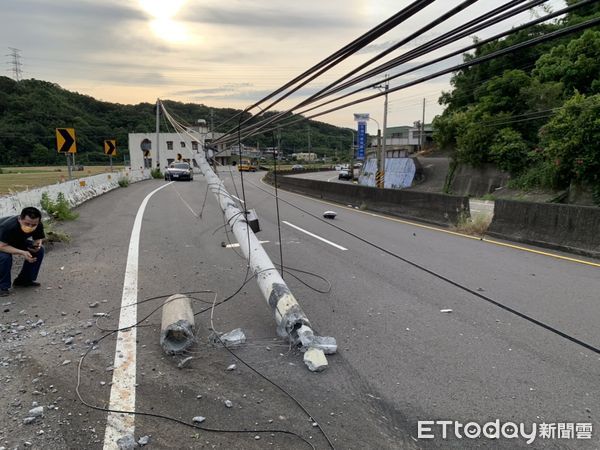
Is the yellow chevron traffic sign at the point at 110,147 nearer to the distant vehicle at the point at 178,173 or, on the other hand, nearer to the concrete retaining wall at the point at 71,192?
the concrete retaining wall at the point at 71,192

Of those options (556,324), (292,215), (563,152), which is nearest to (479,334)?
(556,324)

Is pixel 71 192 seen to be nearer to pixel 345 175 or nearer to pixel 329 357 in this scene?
pixel 329 357

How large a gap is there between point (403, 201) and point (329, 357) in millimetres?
13698

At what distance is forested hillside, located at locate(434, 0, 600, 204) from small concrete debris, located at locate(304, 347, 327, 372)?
22.8m

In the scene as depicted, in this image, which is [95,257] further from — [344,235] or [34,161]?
[34,161]

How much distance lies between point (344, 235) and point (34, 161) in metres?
92.0

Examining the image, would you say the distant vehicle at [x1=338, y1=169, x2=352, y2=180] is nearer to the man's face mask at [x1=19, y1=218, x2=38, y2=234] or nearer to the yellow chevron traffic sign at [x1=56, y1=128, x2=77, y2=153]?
the yellow chevron traffic sign at [x1=56, y1=128, x2=77, y2=153]

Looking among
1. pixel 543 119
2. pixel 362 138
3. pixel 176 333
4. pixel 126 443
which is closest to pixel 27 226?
pixel 176 333

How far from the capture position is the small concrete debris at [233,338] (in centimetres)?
457

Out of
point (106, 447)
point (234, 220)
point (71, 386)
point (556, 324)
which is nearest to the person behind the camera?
point (106, 447)

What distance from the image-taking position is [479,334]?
16.2 ft

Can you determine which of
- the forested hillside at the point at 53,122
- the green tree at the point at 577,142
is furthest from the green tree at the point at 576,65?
the forested hillside at the point at 53,122

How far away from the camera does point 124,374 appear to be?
12.9ft

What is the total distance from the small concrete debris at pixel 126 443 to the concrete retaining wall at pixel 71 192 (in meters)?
8.06
